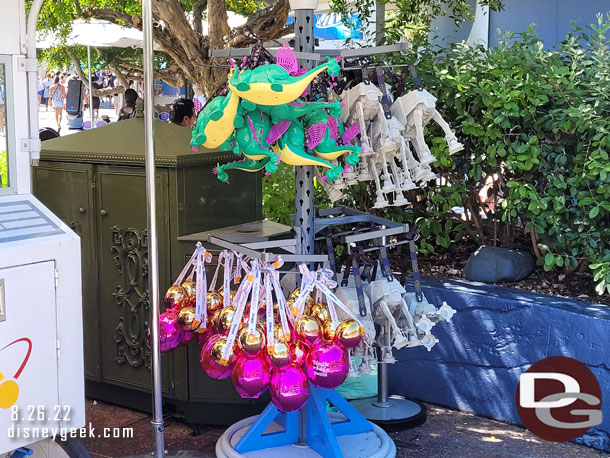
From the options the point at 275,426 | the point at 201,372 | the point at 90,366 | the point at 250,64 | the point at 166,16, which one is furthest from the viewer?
the point at 166,16

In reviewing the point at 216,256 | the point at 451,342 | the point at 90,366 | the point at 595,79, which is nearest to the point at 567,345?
the point at 451,342

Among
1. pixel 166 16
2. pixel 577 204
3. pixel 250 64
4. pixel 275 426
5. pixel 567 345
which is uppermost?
pixel 166 16

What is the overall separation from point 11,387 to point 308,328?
1.10 metres

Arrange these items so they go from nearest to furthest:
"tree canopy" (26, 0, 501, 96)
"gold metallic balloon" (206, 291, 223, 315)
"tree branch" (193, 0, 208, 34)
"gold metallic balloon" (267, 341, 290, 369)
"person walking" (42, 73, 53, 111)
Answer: "gold metallic balloon" (267, 341, 290, 369) < "gold metallic balloon" (206, 291, 223, 315) < "tree canopy" (26, 0, 501, 96) < "tree branch" (193, 0, 208, 34) < "person walking" (42, 73, 53, 111)

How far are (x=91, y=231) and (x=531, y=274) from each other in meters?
2.50

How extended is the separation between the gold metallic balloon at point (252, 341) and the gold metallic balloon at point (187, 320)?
46cm

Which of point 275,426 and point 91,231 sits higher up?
point 91,231

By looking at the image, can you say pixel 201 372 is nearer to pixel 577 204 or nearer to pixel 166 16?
pixel 577 204

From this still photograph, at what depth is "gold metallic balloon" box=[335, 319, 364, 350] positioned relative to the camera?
3.32m

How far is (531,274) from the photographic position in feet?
16.1

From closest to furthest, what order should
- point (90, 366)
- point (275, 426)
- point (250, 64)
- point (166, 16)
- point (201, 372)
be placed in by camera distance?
point (250, 64)
point (275, 426)
point (201, 372)
point (90, 366)
point (166, 16)

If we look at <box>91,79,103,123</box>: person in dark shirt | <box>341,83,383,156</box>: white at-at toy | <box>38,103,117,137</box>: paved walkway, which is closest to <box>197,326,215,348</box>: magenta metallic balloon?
<box>341,83,383,156</box>: white at-at toy

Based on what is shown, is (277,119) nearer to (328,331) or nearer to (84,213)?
(328,331)

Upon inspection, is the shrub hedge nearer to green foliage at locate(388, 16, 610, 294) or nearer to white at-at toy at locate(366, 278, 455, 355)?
green foliage at locate(388, 16, 610, 294)
